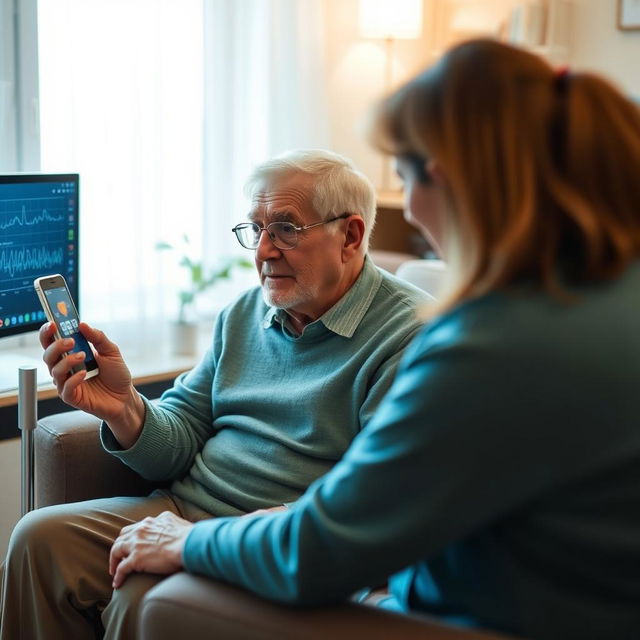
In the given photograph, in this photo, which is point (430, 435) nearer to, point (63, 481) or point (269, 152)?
point (63, 481)

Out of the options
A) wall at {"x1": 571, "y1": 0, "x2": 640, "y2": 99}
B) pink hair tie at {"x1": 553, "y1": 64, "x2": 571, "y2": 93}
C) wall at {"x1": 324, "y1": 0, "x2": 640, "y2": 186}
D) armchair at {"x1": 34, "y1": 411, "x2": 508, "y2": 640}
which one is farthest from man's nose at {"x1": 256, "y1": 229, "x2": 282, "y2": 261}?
wall at {"x1": 571, "y1": 0, "x2": 640, "y2": 99}

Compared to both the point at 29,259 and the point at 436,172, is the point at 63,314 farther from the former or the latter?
the point at 436,172

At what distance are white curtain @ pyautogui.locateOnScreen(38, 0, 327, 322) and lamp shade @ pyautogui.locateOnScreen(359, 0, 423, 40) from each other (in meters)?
0.23

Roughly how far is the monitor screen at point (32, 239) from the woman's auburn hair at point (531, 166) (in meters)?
1.26

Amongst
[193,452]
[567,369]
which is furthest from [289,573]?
[193,452]

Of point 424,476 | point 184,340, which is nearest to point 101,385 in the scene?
point 424,476

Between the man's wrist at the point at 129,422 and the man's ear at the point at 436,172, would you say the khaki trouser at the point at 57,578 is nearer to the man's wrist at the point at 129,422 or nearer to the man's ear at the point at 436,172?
the man's wrist at the point at 129,422

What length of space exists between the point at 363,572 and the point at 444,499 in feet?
0.42

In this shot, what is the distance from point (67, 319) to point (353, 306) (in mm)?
527

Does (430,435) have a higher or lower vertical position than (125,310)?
higher

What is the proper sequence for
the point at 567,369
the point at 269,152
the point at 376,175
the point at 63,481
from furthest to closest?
the point at 376,175, the point at 269,152, the point at 63,481, the point at 567,369

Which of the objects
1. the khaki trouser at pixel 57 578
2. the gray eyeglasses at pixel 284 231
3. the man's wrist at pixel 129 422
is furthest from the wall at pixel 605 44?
the khaki trouser at pixel 57 578

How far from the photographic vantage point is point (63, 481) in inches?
70.1

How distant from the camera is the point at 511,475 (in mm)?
915
